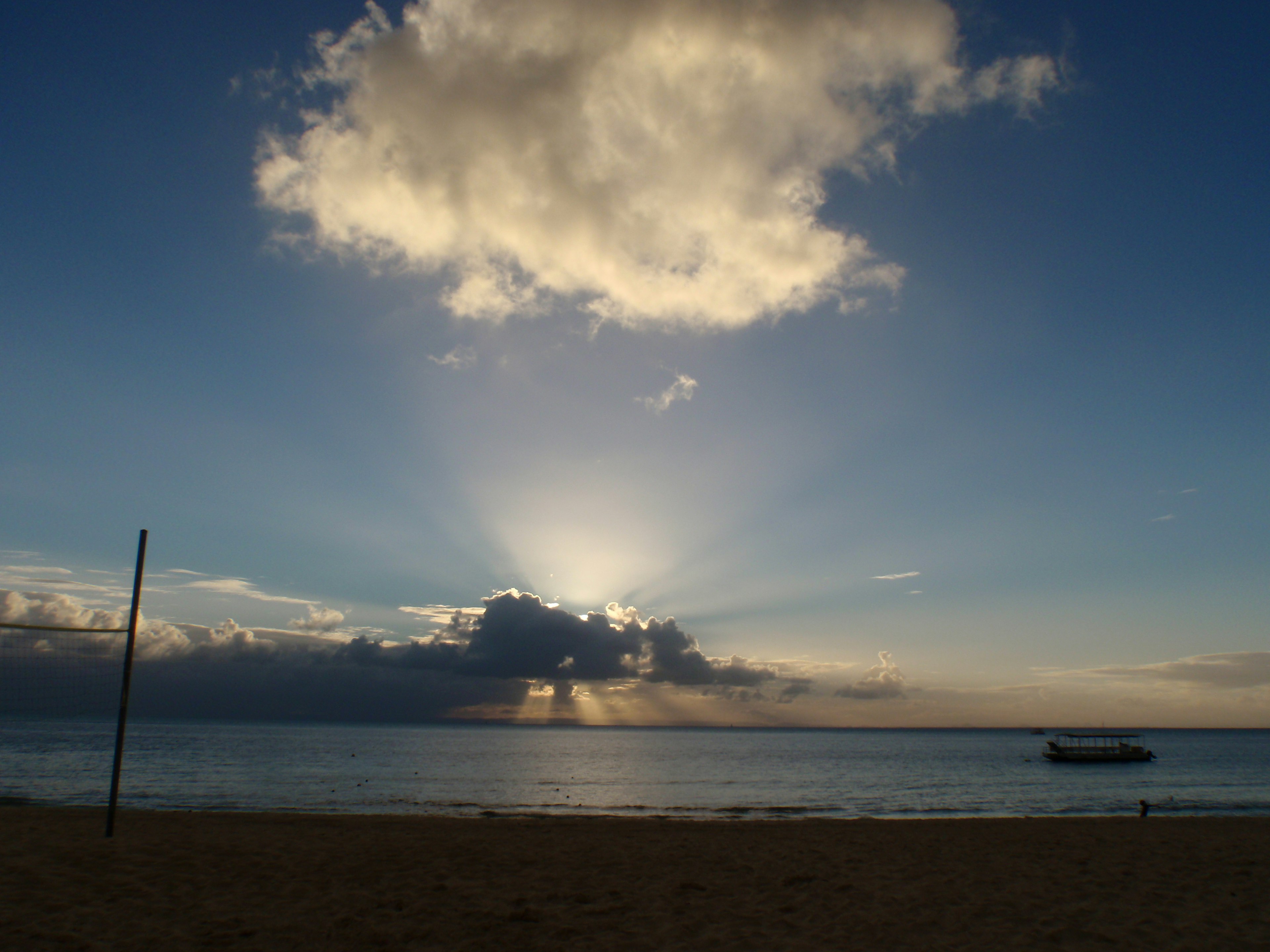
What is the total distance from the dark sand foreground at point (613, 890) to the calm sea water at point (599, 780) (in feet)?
49.7

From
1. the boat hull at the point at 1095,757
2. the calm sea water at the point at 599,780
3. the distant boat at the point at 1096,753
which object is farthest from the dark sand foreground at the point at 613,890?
the distant boat at the point at 1096,753

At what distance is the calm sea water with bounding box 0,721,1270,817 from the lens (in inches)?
1390

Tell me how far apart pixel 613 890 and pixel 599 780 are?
46347 mm

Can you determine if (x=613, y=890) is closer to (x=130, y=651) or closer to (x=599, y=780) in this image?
(x=130, y=651)

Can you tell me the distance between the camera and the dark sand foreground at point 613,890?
32.2 ft

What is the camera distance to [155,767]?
169 feet

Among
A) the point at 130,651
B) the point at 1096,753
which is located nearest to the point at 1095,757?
the point at 1096,753

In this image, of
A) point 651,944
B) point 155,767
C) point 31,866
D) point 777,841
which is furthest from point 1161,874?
point 155,767

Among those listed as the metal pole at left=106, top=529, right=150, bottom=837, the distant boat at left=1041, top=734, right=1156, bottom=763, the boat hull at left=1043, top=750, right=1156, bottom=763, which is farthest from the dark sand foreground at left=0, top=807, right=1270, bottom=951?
the distant boat at left=1041, top=734, right=1156, bottom=763

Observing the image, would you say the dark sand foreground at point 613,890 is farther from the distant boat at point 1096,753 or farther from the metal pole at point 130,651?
the distant boat at point 1096,753

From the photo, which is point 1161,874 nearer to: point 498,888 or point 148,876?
point 498,888

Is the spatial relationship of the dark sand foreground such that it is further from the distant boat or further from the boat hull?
the distant boat

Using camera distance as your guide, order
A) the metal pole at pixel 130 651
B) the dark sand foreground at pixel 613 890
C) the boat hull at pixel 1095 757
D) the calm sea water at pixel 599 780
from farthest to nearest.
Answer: the boat hull at pixel 1095 757 → the calm sea water at pixel 599 780 → the metal pole at pixel 130 651 → the dark sand foreground at pixel 613 890

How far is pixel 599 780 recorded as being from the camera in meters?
55.4
